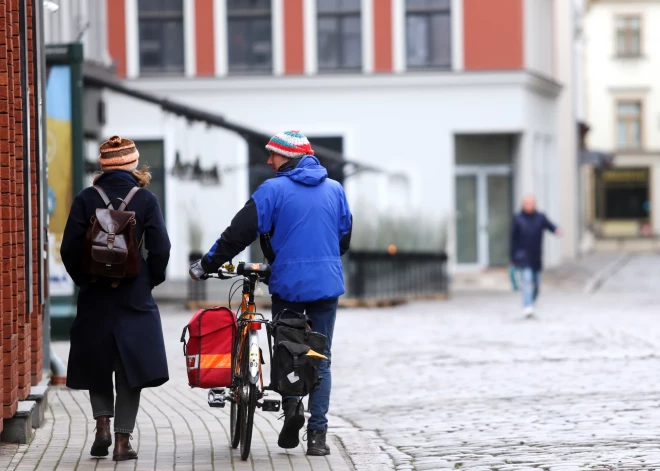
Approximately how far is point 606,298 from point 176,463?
1822cm

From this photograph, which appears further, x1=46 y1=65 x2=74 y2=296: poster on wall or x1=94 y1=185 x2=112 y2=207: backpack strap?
x1=46 y1=65 x2=74 y2=296: poster on wall

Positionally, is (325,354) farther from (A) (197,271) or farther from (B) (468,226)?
(B) (468,226)

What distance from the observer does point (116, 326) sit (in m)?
7.59

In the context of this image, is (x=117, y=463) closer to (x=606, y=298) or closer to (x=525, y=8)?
(x=606, y=298)

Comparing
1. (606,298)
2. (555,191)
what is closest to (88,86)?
(606,298)

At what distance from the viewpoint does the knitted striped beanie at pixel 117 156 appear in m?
7.76

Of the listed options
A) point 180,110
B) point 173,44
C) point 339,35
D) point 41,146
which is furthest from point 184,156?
point 41,146

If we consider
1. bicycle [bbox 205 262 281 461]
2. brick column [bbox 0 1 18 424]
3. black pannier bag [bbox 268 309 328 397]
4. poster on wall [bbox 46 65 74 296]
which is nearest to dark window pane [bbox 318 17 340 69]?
poster on wall [bbox 46 65 74 296]

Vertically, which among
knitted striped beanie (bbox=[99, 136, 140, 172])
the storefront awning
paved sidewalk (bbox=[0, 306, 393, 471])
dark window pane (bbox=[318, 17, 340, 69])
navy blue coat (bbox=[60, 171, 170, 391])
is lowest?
paved sidewalk (bbox=[0, 306, 393, 471])

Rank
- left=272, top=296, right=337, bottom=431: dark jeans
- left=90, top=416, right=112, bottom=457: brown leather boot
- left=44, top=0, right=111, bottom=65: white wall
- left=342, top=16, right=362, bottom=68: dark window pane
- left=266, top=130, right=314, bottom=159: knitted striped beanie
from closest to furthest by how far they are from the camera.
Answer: left=90, top=416, right=112, bottom=457: brown leather boot
left=272, top=296, right=337, bottom=431: dark jeans
left=266, top=130, right=314, bottom=159: knitted striped beanie
left=44, top=0, right=111, bottom=65: white wall
left=342, top=16, right=362, bottom=68: dark window pane

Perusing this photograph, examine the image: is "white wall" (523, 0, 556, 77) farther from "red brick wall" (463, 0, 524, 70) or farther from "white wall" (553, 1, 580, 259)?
"white wall" (553, 1, 580, 259)

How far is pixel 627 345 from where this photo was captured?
14.9 metres

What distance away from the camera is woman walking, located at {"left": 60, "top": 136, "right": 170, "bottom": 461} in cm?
759

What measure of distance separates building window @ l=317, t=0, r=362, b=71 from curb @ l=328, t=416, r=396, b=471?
2261cm
